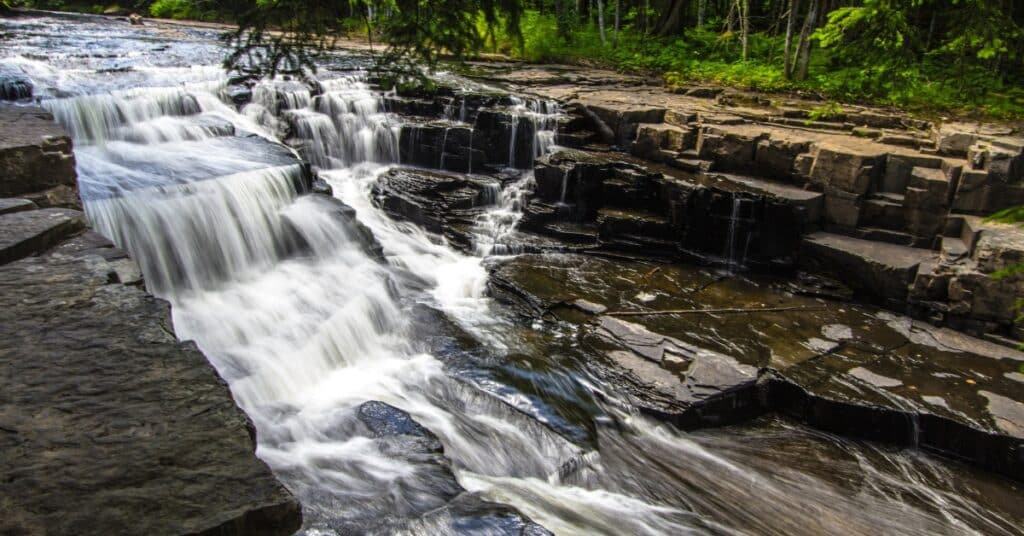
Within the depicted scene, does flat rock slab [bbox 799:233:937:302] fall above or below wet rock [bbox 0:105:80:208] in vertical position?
below

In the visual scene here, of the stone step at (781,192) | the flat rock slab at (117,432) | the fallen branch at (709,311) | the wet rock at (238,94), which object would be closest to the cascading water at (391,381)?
the fallen branch at (709,311)

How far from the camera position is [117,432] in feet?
8.13

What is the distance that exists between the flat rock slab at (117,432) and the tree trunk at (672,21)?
19378 mm

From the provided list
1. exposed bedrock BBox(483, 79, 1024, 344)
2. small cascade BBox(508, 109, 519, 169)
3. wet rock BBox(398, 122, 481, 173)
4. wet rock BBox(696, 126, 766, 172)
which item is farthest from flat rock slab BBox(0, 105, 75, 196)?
wet rock BBox(696, 126, 766, 172)

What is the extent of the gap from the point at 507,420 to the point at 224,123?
307 inches

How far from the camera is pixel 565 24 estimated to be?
2045 centimetres

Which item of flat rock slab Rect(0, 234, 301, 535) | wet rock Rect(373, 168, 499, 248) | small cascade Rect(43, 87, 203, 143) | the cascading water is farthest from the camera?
wet rock Rect(373, 168, 499, 248)

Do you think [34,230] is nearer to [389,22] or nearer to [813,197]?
[389,22]

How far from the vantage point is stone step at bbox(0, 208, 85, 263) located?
3.99 metres

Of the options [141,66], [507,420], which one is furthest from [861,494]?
[141,66]

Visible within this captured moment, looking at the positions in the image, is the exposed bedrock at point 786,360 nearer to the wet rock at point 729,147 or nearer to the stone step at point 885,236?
the stone step at point 885,236

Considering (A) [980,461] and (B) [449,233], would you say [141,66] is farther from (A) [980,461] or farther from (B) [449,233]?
(A) [980,461]

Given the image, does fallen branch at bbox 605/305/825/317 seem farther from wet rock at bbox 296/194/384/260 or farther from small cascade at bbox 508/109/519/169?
small cascade at bbox 508/109/519/169

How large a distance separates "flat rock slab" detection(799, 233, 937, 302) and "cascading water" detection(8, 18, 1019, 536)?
283 cm
